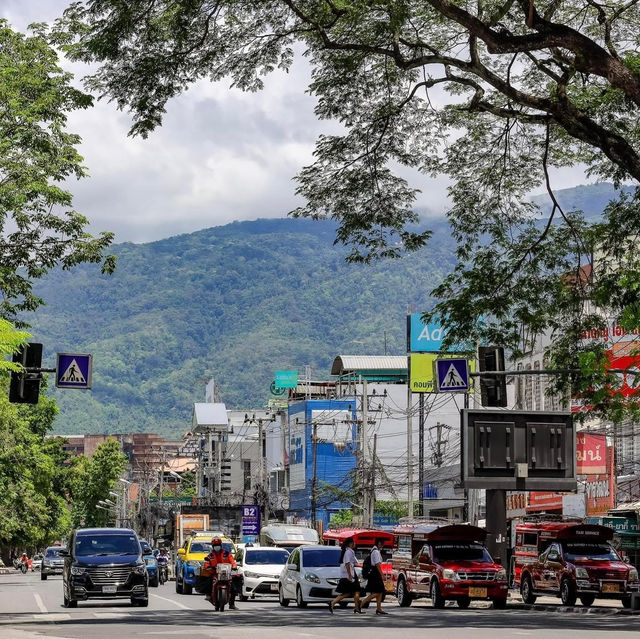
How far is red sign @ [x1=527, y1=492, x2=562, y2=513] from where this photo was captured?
62.3 metres

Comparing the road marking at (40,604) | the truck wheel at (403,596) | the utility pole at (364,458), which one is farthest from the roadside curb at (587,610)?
the utility pole at (364,458)

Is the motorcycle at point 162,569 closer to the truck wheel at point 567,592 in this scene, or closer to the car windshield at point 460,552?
the car windshield at point 460,552

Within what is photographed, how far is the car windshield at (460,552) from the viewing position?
119 ft

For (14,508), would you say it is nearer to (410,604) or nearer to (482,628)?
(410,604)

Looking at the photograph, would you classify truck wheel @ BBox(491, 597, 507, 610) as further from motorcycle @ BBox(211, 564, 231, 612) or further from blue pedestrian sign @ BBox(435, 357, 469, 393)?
motorcycle @ BBox(211, 564, 231, 612)

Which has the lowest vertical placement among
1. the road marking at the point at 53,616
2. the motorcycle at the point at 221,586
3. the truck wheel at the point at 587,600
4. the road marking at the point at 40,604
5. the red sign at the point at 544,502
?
the road marking at the point at 40,604

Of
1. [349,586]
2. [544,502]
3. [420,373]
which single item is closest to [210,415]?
[420,373]

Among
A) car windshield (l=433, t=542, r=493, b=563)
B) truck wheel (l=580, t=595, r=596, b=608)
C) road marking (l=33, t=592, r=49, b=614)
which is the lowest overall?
road marking (l=33, t=592, r=49, b=614)

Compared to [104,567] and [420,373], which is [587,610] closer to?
[104,567]

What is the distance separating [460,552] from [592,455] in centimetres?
1648

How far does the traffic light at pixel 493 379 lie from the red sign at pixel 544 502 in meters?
31.9

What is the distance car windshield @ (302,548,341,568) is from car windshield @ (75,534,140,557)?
4.48m

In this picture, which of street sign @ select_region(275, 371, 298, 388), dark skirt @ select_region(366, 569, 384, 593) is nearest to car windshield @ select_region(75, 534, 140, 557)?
dark skirt @ select_region(366, 569, 384, 593)

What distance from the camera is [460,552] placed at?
36281 millimetres
